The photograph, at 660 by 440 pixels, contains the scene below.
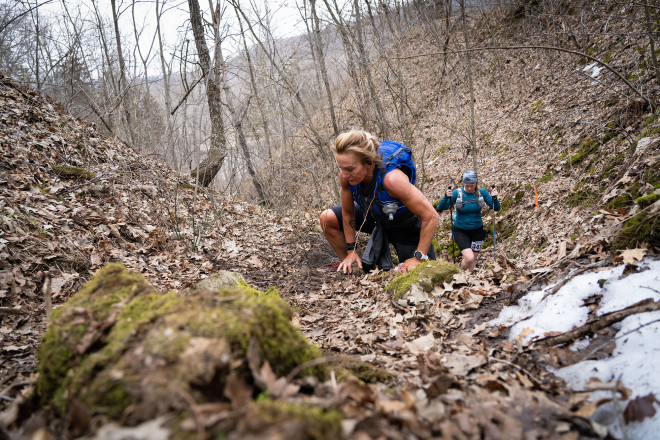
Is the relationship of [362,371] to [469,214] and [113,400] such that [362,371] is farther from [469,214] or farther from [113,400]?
[469,214]

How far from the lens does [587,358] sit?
5.71 feet

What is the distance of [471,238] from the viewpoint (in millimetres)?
6012

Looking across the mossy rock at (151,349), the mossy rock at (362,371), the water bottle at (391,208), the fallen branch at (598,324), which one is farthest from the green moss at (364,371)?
the water bottle at (391,208)

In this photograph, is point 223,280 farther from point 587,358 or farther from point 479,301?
point 587,358

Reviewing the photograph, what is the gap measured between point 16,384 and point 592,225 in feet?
15.3

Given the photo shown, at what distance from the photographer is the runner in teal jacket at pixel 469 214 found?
5.79 metres

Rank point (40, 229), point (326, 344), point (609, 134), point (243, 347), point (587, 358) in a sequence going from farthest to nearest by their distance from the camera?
point (609, 134) → point (40, 229) → point (326, 344) → point (587, 358) → point (243, 347)

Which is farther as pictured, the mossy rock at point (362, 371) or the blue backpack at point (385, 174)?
the blue backpack at point (385, 174)

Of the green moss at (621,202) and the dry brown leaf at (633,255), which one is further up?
the green moss at (621,202)

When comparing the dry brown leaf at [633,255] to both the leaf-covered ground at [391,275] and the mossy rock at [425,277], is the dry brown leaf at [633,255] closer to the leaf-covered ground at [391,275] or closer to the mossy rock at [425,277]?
the leaf-covered ground at [391,275]

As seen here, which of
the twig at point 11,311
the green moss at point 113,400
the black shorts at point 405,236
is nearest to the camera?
the green moss at point 113,400

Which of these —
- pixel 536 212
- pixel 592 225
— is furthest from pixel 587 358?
pixel 536 212

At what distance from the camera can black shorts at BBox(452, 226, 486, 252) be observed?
592 centimetres

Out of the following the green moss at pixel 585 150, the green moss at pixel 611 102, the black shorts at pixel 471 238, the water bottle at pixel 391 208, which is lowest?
the black shorts at pixel 471 238
